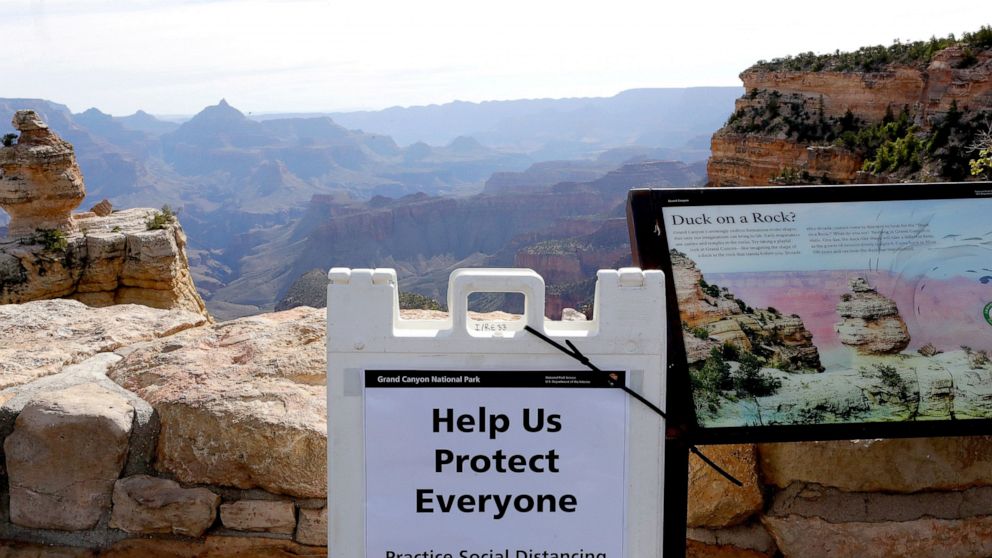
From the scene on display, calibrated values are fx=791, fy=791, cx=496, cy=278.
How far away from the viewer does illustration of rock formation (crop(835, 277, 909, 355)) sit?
2.41m

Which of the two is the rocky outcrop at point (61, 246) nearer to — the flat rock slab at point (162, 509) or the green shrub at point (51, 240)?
the green shrub at point (51, 240)

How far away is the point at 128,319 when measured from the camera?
12.0 feet

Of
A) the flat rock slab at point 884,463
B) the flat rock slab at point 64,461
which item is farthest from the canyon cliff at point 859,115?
the flat rock slab at point 64,461

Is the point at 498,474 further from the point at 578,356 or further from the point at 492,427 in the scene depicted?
the point at 578,356

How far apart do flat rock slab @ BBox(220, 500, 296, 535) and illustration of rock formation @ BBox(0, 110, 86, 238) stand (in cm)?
2162

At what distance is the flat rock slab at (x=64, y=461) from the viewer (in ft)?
8.61

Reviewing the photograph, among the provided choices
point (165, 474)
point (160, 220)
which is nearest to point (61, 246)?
point (160, 220)

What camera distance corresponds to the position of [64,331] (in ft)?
11.4

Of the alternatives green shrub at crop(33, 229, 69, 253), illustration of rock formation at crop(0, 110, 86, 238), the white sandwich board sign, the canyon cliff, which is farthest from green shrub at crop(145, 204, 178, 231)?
the white sandwich board sign

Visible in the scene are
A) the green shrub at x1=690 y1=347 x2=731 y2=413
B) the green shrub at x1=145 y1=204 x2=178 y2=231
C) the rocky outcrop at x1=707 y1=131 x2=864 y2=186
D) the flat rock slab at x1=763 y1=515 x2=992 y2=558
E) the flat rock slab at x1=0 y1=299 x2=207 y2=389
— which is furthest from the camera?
the rocky outcrop at x1=707 y1=131 x2=864 y2=186

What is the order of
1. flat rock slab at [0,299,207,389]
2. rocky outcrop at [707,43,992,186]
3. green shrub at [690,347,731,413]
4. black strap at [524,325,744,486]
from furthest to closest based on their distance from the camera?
rocky outcrop at [707,43,992,186] → flat rock slab at [0,299,207,389] → green shrub at [690,347,731,413] → black strap at [524,325,744,486]

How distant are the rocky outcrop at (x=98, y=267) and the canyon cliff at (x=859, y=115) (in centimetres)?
2123

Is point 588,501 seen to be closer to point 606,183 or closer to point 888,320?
point 888,320

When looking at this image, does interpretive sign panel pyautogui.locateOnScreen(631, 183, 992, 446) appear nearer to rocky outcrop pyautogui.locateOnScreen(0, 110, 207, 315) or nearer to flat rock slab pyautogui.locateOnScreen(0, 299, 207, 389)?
flat rock slab pyautogui.locateOnScreen(0, 299, 207, 389)
